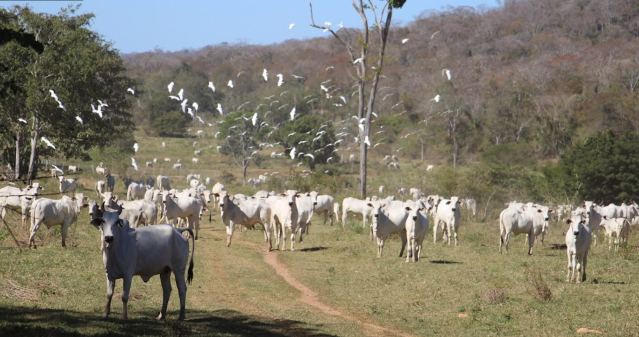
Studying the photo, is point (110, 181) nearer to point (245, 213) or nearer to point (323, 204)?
point (323, 204)

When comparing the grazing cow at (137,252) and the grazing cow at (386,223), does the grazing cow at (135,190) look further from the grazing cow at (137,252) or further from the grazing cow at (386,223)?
the grazing cow at (137,252)

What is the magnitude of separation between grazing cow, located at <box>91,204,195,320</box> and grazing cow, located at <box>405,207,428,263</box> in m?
9.83

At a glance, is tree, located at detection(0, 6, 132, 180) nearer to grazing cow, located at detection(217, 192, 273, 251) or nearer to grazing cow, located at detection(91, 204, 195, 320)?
grazing cow, located at detection(217, 192, 273, 251)

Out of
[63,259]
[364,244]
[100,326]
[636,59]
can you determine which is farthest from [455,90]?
[100,326]

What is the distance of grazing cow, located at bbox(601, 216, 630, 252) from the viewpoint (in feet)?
83.9

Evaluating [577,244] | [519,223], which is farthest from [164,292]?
[519,223]

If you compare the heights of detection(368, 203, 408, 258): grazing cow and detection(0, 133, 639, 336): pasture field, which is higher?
detection(368, 203, 408, 258): grazing cow

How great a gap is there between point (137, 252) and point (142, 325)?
3.60 feet

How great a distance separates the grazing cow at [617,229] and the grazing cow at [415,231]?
735 centimetres

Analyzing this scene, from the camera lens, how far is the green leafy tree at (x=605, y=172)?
4106 cm

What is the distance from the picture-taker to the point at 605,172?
41156mm

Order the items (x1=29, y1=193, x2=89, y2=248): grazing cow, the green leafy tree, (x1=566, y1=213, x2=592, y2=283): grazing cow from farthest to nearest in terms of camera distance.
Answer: the green leafy tree
(x1=29, y1=193, x2=89, y2=248): grazing cow
(x1=566, y1=213, x2=592, y2=283): grazing cow

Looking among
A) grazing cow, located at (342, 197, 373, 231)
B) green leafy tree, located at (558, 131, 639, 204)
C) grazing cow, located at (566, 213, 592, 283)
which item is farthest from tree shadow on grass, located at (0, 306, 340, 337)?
green leafy tree, located at (558, 131, 639, 204)

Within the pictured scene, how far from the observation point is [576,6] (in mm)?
139750
